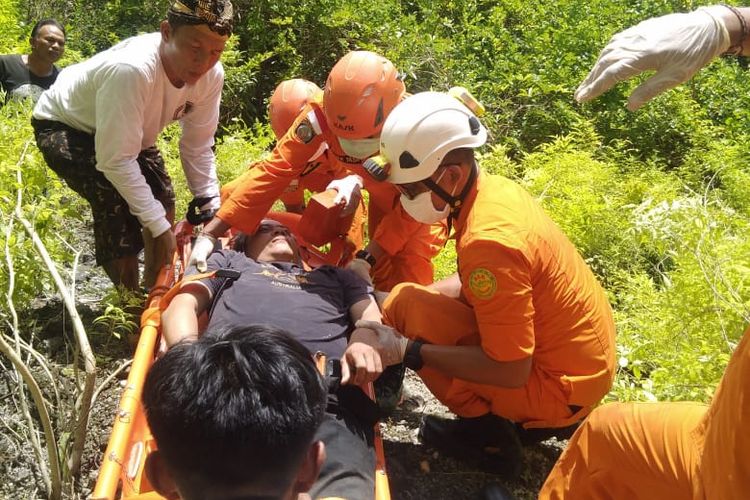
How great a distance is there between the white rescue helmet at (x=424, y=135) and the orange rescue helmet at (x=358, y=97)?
55cm

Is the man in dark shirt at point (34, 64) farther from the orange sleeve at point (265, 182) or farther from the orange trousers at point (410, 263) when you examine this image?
the orange trousers at point (410, 263)

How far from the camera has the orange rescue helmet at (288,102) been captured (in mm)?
3973

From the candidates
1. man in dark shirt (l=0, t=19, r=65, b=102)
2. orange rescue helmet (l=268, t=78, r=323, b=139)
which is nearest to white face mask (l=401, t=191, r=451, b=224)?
orange rescue helmet (l=268, t=78, r=323, b=139)

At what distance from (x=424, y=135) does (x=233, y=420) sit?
1.50 meters

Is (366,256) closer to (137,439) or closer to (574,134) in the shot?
(137,439)

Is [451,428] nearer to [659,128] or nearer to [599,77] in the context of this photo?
[599,77]

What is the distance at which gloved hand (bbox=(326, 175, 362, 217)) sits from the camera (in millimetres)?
3375

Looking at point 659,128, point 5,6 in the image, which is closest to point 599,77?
point 659,128

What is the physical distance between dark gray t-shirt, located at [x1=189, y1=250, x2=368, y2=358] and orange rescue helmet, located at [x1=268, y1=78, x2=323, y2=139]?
1312 millimetres

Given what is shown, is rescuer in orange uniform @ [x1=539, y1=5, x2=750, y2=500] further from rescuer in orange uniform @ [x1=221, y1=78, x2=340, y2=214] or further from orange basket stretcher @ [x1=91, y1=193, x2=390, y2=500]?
rescuer in orange uniform @ [x1=221, y1=78, x2=340, y2=214]

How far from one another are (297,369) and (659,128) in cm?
547

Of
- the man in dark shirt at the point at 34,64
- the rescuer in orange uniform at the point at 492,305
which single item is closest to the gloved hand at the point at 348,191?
the rescuer in orange uniform at the point at 492,305

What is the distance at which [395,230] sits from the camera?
331 centimetres

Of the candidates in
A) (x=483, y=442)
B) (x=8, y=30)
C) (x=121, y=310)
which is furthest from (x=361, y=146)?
(x=8, y=30)
